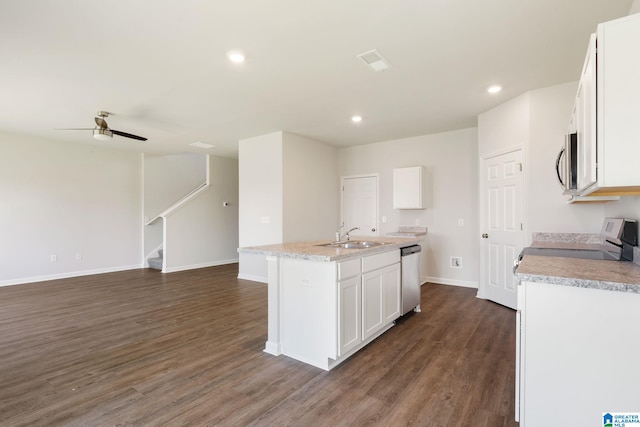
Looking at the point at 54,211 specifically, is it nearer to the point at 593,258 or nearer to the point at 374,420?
the point at 374,420

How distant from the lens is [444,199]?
5.52m

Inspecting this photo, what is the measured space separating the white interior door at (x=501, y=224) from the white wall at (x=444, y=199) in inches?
30.8

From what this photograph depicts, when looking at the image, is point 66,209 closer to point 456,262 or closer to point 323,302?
point 323,302

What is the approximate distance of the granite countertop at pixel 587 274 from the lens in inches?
52.2

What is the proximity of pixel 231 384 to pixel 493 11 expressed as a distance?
132 inches

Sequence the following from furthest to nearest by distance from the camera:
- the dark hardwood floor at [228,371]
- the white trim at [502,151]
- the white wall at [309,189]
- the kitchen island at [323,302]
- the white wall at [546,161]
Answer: the white wall at [309,189] < the white trim at [502,151] < the white wall at [546,161] < the kitchen island at [323,302] < the dark hardwood floor at [228,371]

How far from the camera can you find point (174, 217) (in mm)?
6941

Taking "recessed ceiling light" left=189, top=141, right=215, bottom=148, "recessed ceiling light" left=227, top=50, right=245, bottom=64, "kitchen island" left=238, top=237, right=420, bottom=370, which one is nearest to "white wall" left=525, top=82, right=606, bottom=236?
"kitchen island" left=238, top=237, right=420, bottom=370

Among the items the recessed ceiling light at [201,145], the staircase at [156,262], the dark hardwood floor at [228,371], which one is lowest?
the dark hardwood floor at [228,371]

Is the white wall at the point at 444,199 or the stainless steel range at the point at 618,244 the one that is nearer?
the stainless steel range at the point at 618,244

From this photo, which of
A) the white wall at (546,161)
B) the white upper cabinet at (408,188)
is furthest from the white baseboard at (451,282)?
the white wall at (546,161)

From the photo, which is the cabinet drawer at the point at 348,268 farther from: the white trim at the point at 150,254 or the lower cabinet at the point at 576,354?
the white trim at the point at 150,254

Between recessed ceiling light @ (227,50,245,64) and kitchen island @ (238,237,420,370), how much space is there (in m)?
1.79

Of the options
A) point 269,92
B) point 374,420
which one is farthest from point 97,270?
point 374,420
